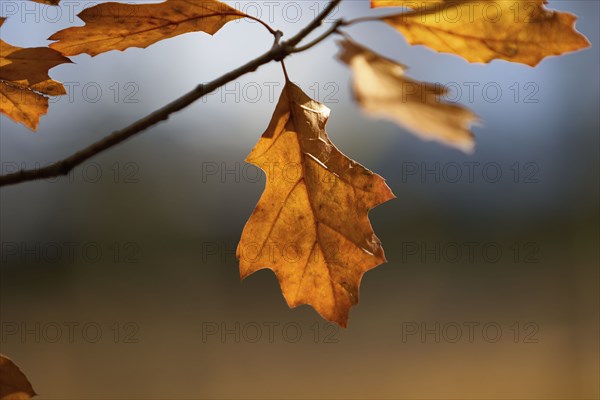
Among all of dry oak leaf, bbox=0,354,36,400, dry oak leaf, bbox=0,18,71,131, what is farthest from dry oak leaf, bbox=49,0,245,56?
dry oak leaf, bbox=0,354,36,400

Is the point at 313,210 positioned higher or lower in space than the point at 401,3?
lower

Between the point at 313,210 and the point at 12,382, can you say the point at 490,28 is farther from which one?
the point at 12,382

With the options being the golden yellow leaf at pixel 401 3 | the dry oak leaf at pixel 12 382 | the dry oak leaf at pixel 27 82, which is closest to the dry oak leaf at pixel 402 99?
the golden yellow leaf at pixel 401 3

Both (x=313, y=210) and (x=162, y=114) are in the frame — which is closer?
(x=162, y=114)

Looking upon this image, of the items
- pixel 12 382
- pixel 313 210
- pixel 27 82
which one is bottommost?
pixel 12 382

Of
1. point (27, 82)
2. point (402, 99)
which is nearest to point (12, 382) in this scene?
point (27, 82)

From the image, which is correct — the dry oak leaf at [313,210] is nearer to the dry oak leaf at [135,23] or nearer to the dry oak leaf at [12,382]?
the dry oak leaf at [135,23]

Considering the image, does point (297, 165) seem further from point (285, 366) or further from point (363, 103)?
point (285, 366)
